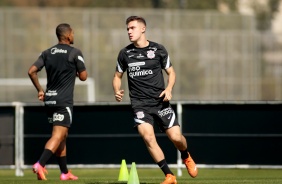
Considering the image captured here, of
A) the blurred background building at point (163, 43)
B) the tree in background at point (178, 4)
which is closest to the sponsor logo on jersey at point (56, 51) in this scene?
the blurred background building at point (163, 43)

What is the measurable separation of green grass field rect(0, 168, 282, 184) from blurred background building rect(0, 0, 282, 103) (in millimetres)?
18701

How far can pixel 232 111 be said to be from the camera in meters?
19.1

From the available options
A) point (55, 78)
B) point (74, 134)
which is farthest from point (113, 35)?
point (55, 78)

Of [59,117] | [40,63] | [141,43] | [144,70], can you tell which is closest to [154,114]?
[144,70]

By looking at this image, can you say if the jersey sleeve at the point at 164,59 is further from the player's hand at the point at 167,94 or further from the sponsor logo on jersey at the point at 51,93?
the sponsor logo on jersey at the point at 51,93

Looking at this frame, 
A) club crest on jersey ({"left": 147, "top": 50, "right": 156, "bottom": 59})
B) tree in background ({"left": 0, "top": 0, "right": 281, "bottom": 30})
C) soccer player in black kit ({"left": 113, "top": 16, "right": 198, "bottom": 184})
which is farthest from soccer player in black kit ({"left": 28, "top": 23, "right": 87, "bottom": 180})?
tree in background ({"left": 0, "top": 0, "right": 281, "bottom": 30})

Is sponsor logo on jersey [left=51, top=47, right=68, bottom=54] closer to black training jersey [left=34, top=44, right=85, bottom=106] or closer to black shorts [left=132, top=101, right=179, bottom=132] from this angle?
black training jersey [left=34, top=44, right=85, bottom=106]

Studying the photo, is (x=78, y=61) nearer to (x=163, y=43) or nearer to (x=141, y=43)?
(x=141, y=43)

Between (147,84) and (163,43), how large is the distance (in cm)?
2875

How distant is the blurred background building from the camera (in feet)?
137

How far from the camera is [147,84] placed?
13.2m

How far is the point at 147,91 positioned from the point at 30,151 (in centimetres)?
680

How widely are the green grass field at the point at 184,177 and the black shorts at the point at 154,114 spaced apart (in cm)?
117

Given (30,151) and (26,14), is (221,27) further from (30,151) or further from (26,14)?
(30,151)
